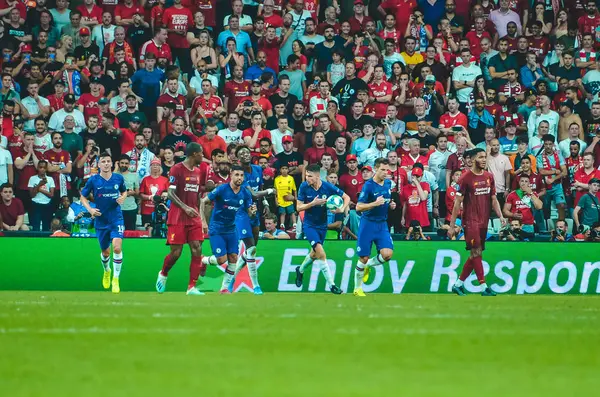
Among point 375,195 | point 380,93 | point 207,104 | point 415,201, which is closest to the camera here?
point 375,195

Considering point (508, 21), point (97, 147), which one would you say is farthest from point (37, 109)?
point (508, 21)

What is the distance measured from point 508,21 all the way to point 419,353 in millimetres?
21539

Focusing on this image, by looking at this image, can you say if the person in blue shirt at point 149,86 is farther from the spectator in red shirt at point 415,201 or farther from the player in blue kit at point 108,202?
the spectator in red shirt at point 415,201

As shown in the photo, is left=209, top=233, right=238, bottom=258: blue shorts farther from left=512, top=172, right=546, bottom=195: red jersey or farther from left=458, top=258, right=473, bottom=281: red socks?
left=512, top=172, right=546, bottom=195: red jersey

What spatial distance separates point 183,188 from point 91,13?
10.0m

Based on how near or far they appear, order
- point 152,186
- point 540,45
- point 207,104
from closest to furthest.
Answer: point 152,186, point 207,104, point 540,45

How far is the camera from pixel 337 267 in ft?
76.6

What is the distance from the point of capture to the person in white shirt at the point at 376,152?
989 inches

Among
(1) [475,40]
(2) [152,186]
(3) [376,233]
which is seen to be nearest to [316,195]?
(3) [376,233]

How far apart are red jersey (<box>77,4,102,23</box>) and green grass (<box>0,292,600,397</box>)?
1367 cm

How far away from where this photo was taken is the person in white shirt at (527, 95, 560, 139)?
26.7 m

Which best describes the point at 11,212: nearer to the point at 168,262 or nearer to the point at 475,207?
the point at 168,262

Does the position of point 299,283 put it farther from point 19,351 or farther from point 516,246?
point 19,351

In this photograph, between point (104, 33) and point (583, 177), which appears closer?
point (583, 177)
